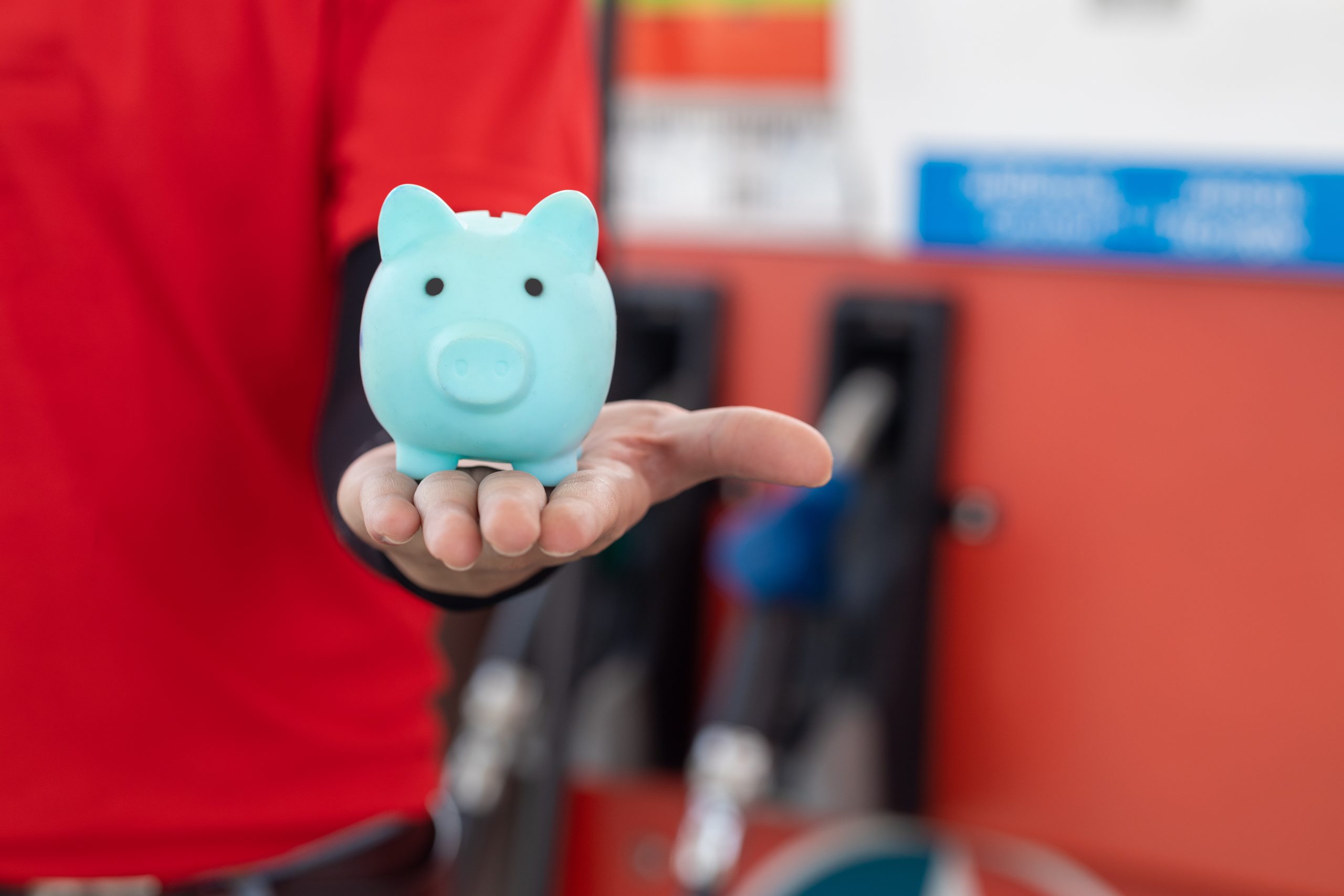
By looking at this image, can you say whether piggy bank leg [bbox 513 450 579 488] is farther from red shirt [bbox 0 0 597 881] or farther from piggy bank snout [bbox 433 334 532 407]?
red shirt [bbox 0 0 597 881]

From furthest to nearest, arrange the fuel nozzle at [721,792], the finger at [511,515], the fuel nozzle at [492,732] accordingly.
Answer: the fuel nozzle at [492,732] < the fuel nozzle at [721,792] < the finger at [511,515]

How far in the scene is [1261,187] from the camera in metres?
1.07

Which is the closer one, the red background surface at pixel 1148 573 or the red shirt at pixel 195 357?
the red shirt at pixel 195 357

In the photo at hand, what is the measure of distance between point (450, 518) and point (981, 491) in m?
0.90

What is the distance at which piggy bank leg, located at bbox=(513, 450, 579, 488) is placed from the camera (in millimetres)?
385

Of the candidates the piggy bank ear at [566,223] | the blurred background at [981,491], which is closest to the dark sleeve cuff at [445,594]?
the piggy bank ear at [566,223]

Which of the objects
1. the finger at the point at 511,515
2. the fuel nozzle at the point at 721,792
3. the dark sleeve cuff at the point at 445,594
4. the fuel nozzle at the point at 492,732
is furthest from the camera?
the fuel nozzle at the point at 492,732

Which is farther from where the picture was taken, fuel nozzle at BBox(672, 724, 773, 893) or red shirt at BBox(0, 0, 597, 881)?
fuel nozzle at BBox(672, 724, 773, 893)

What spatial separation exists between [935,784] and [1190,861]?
23 cm

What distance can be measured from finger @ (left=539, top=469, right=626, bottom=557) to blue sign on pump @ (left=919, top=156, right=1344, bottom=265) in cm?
85

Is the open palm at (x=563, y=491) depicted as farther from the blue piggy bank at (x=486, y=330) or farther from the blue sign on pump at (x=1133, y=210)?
the blue sign on pump at (x=1133, y=210)

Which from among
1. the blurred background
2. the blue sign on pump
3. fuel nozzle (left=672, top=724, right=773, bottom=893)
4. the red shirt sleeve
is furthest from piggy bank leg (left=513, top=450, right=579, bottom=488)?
the blue sign on pump

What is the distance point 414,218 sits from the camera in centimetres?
37

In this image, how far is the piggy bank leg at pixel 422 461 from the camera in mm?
386
